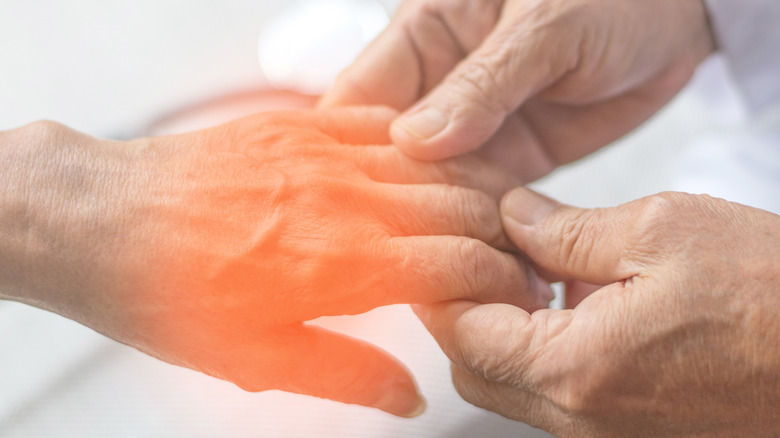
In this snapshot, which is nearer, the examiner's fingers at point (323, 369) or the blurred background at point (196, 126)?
the examiner's fingers at point (323, 369)

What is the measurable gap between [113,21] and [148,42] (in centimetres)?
9

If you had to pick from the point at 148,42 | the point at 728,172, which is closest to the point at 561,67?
the point at 728,172

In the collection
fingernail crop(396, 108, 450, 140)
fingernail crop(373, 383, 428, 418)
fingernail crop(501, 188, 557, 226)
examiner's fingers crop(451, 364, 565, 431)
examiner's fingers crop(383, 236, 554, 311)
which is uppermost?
fingernail crop(396, 108, 450, 140)

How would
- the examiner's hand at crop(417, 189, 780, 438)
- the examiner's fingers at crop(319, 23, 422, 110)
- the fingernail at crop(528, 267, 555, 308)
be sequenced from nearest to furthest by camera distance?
the examiner's hand at crop(417, 189, 780, 438), the fingernail at crop(528, 267, 555, 308), the examiner's fingers at crop(319, 23, 422, 110)

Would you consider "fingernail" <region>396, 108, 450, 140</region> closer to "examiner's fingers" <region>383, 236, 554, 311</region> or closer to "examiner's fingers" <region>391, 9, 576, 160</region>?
"examiner's fingers" <region>391, 9, 576, 160</region>

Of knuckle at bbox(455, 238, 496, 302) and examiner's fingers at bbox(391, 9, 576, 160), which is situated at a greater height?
examiner's fingers at bbox(391, 9, 576, 160)

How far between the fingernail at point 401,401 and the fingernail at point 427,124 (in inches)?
14.1

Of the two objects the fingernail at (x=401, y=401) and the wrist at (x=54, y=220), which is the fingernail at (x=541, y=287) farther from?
the wrist at (x=54, y=220)

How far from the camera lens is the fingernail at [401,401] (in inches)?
29.2

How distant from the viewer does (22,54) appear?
1346 millimetres

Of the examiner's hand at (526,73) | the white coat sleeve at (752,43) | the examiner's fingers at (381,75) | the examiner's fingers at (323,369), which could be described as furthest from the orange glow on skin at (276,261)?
the white coat sleeve at (752,43)

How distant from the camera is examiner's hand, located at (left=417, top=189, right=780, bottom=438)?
2.07 feet

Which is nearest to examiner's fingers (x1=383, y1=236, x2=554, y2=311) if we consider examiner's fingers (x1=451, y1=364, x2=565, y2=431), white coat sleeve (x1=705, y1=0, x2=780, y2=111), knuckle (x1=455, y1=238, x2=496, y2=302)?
knuckle (x1=455, y1=238, x2=496, y2=302)

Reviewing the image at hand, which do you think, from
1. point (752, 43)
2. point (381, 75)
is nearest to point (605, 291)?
point (381, 75)
